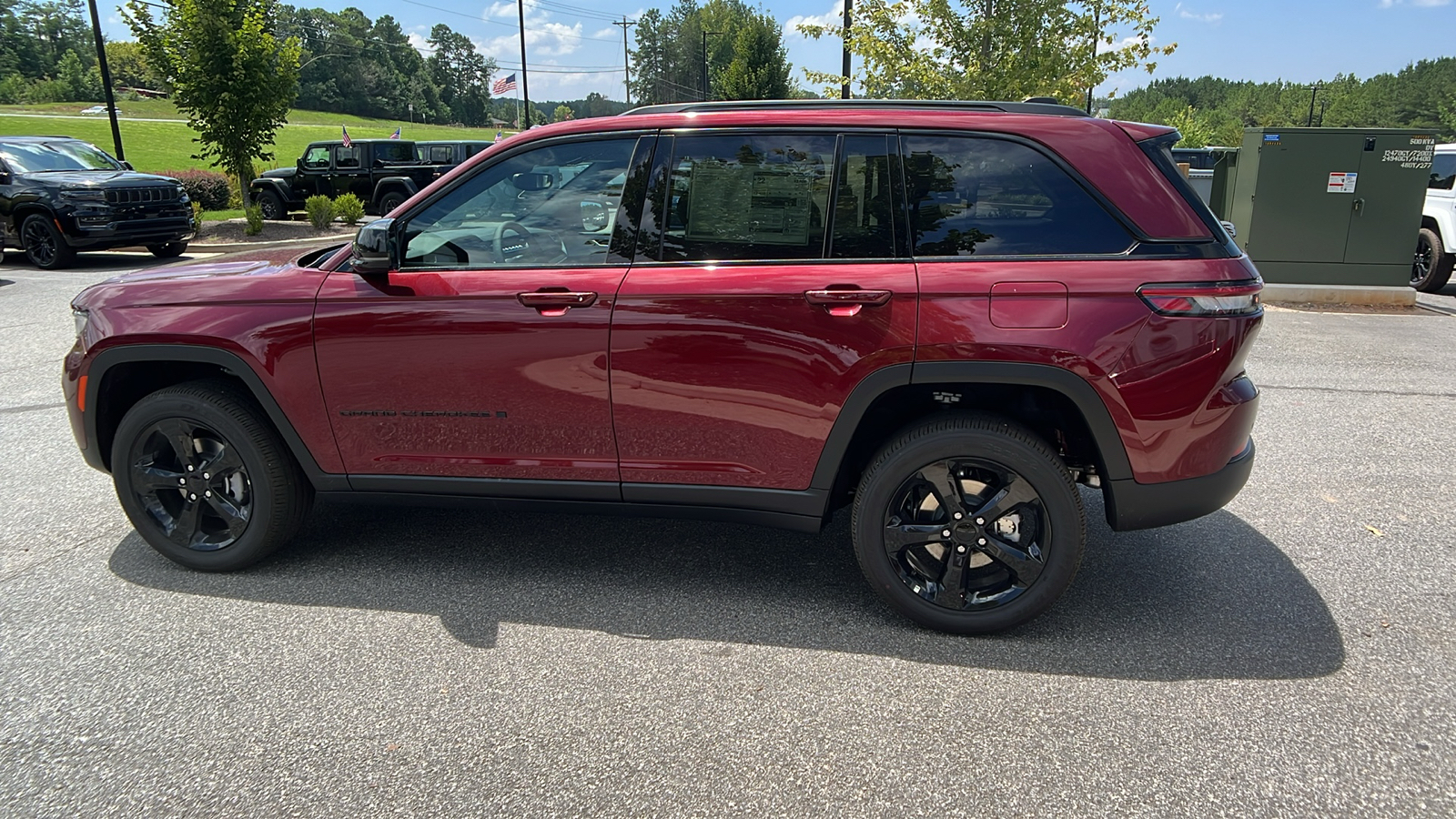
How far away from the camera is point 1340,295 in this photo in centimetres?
1071

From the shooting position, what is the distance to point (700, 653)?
10.2 feet

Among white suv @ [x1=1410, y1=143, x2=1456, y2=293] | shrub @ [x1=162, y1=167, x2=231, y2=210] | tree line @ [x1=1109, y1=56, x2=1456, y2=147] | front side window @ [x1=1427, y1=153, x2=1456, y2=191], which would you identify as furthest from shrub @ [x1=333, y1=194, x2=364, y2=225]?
tree line @ [x1=1109, y1=56, x2=1456, y2=147]

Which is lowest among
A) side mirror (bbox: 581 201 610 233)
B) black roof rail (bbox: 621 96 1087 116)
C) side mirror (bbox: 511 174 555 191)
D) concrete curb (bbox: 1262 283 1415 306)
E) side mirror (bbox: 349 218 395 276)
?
concrete curb (bbox: 1262 283 1415 306)

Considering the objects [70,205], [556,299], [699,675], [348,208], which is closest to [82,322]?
→ [556,299]

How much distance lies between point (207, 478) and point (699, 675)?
225cm

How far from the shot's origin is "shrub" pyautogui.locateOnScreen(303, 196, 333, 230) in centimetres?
1750

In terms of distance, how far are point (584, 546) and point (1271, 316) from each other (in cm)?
916

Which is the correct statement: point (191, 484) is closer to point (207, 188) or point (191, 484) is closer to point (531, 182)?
point (531, 182)

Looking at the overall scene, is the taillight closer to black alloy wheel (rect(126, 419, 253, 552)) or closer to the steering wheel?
the steering wheel

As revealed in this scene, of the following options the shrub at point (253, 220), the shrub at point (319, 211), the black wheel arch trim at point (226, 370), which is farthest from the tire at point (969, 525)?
the shrub at point (253, 220)

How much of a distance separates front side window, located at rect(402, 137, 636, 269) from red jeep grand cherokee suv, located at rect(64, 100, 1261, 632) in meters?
0.01

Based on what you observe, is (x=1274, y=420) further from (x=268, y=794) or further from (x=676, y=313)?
(x=268, y=794)

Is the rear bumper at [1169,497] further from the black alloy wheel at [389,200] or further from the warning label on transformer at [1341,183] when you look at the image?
the black alloy wheel at [389,200]

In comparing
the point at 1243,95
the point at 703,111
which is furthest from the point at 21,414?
the point at 1243,95
